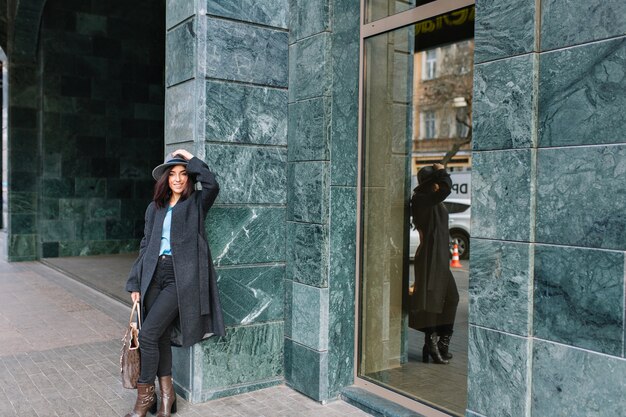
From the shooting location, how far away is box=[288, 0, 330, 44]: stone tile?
513 cm

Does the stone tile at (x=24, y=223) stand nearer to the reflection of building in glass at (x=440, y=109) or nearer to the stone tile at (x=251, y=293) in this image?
the stone tile at (x=251, y=293)

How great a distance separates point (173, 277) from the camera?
4621 mm

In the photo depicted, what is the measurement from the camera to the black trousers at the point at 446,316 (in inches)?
183

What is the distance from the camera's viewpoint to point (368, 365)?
17.4 feet

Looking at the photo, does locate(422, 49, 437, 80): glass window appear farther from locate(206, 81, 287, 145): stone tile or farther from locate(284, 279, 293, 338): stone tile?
locate(284, 279, 293, 338): stone tile

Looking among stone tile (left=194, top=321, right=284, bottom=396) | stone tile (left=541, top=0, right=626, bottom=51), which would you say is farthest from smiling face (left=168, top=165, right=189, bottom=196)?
stone tile (left=541, top=0, right=626, bottom=51)

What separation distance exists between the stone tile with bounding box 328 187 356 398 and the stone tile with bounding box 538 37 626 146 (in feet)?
6.54

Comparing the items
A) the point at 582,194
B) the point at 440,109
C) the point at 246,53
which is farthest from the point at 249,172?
the point at 582,194

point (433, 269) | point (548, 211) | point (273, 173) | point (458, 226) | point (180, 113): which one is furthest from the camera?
point (273, 173)

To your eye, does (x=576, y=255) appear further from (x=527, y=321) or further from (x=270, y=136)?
(x=270, y=136)

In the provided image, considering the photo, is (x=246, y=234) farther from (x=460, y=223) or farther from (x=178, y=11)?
(x=178, y=11)

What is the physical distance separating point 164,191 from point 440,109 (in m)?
2.30

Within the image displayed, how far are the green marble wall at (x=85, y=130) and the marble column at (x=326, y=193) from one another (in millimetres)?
10542

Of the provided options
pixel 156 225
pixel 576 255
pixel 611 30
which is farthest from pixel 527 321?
pixel 156 225
